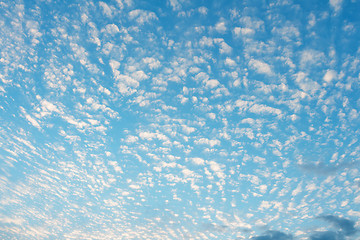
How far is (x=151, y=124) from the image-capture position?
1394 centimetres

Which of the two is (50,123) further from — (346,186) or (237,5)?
(346,186)

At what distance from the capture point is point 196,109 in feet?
40.5

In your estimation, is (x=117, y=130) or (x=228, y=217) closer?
(x=117, y=130)

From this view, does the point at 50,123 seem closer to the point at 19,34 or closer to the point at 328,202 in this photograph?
the point at 19,34

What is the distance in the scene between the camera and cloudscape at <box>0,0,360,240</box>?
9.11 m

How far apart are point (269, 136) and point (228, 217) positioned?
1089 centimetres

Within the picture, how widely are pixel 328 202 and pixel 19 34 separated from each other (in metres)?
24.1

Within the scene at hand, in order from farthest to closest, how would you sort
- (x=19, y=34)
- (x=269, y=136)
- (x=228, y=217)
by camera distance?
1. (x=228, y=217)
2. (x=269, y=136)
3. (x=19, y=34)

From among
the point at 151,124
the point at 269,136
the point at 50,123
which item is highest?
the point at 50,123

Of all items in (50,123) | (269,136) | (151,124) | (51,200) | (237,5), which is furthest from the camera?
(51,200)

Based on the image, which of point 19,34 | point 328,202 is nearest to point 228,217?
point 328,202

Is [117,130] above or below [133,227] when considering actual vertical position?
above

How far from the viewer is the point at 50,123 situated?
1616 centimetres

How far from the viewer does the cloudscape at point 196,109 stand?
911cm
